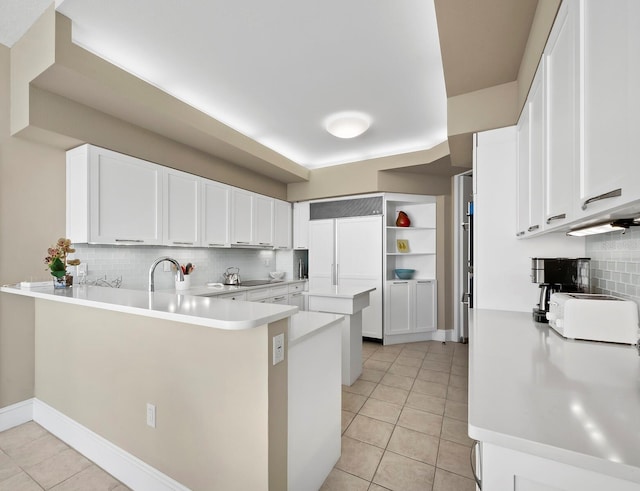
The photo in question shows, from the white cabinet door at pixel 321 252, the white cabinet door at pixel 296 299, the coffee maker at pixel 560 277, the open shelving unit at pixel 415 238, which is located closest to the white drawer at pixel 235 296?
the white cabinet door at pixel 296 299

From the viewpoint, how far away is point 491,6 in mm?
1518

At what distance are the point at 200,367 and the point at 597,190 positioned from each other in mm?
1710

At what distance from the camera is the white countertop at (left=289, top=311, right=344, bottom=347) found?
1480 mm

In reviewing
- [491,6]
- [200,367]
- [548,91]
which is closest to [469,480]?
[200,367]

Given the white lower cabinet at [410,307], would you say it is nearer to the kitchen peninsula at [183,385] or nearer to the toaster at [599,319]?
the kitchen peninsula at [183,385]

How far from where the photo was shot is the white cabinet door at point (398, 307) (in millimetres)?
4508

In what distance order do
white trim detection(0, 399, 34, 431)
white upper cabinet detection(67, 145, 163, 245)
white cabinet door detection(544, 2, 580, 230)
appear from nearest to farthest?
1. white cabinet door detection(544, 2, 580, 230)
2. white trim detection(0, 399, 34, 431)
3. white upper cabinet detection(67, 145, 163, 245)

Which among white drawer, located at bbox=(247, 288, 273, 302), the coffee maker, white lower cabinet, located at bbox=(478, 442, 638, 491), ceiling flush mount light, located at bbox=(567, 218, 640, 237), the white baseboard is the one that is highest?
ceiling flush mount light, located at bbox=(567, 218, 640, 237)

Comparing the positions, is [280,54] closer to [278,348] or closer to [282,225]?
[278,348]

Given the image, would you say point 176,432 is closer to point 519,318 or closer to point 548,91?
point 519,318

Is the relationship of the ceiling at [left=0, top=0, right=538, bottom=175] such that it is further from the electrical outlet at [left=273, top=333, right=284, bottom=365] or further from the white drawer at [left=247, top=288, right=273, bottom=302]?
the white drawer at [left=247, top=288, right=273, bottom=302]

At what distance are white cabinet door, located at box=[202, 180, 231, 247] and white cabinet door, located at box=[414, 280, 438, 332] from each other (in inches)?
A: 118

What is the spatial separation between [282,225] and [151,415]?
3.70m

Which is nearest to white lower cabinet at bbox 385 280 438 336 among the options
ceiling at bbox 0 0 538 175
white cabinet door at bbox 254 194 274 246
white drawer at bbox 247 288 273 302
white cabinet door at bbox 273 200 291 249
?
white drawer at bbox 247 288 273 302
